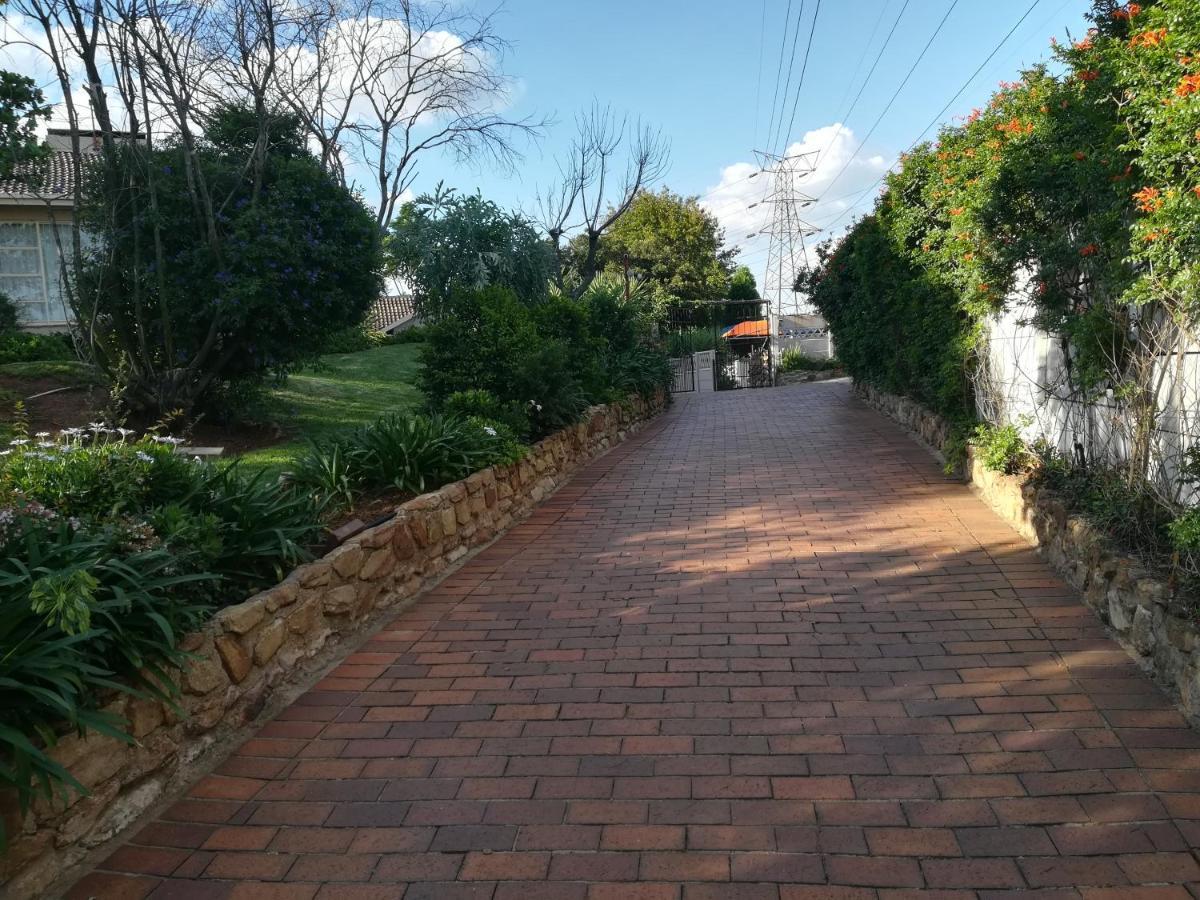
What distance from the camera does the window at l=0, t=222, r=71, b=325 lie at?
687 inches

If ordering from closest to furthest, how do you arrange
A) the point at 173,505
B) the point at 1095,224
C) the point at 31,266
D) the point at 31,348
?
the point at 173,505
the point at 1095,224
the point at 31,348
the point at 31,266

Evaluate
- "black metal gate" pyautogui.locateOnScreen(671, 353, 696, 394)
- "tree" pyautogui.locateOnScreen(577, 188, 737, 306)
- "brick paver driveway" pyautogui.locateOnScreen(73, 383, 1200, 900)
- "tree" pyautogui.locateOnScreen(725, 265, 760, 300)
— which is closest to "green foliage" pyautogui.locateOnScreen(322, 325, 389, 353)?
"black metal gate" pyautogui.locateOnScreen(671, 353, 696, 394)

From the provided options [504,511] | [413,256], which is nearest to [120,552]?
[504,511]

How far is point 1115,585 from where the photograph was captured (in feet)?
14.0

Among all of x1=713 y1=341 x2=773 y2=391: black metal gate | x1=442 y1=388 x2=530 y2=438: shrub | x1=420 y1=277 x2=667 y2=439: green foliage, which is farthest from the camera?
x1=713 y1=341 x2=773 y2=391: black metal gate

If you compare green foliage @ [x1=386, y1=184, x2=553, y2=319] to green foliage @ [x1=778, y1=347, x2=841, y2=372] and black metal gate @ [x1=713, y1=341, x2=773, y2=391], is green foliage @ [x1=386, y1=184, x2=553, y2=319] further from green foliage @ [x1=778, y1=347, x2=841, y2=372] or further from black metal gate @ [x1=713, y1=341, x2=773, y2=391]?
green foliage @ [x1=778, y1=347, x2=841, y2=372]

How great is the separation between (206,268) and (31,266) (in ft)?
39.1

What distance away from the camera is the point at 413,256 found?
12719 millimetres

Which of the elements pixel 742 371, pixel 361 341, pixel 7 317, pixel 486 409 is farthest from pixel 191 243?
pixel 742 371

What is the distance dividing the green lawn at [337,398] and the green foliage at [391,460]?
2.50 ft

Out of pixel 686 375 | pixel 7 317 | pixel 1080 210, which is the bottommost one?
pixel 686 375

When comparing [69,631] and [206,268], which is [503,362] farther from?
[69,631]

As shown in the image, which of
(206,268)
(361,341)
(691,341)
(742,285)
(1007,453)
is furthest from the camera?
(742,285)

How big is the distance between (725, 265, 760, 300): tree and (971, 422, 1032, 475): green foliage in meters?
40.0
